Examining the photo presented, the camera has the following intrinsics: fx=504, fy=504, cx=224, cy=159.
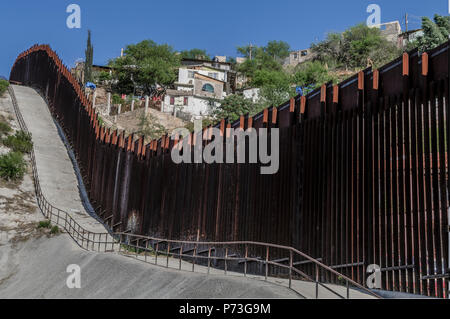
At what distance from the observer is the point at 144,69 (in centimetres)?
6450

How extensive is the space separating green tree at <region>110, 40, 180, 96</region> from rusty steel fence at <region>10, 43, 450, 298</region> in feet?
148

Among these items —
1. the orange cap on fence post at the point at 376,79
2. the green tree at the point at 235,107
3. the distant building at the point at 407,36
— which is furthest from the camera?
the distant building at the point at 407,36

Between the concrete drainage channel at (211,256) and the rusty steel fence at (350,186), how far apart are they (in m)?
0.27

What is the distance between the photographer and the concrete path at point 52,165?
2813 centimetres

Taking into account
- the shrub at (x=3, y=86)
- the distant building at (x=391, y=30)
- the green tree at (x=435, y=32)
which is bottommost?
the shrub at (x=3, y=86)

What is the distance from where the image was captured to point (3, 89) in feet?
165

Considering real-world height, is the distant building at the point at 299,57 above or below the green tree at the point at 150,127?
above

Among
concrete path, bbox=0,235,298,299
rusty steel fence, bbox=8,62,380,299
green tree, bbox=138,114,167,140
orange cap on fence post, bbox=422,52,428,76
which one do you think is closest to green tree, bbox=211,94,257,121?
green tree, bbox=138,114,167,140

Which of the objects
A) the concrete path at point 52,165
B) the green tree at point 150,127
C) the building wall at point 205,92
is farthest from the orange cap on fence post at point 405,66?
the building wall at point 205,92

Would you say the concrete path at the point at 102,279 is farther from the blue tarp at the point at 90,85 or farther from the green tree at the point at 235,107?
the blue tarp at the point at 90,85

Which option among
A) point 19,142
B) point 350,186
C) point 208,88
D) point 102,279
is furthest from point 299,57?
point 350,186

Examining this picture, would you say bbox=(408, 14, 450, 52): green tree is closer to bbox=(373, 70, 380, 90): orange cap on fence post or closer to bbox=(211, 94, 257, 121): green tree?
bbox=(211, 94, 257, 121): green tree

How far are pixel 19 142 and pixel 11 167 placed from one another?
4867mm
